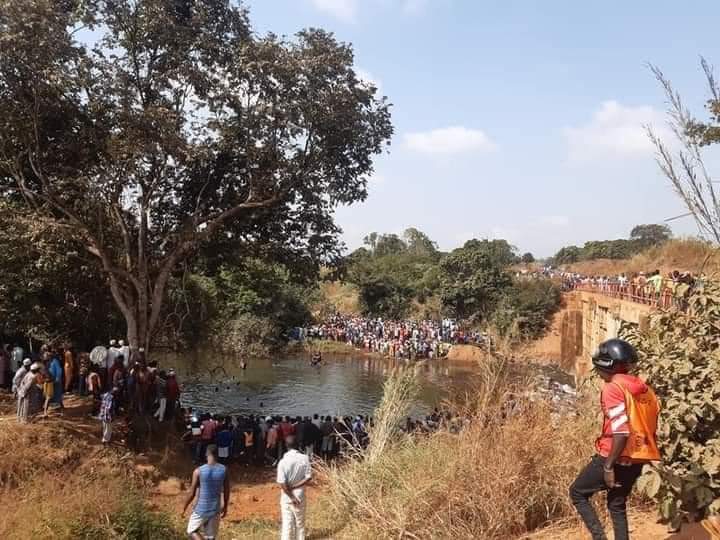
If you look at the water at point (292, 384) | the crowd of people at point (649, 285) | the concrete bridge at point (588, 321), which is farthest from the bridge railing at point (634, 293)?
the water at point (292, 384)

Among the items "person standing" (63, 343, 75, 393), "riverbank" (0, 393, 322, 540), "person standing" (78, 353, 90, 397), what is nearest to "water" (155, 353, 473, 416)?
"person standing" (78, 353, 90, 397)

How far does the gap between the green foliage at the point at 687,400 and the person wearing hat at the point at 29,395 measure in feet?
30.4

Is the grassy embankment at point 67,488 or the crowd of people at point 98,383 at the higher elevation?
the crowd of people at point 98,383

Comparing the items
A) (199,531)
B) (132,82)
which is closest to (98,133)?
(132,82)

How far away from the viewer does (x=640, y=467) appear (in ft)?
14.0

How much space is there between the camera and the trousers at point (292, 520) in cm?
706

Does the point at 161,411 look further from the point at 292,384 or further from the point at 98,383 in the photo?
the point at 292,384

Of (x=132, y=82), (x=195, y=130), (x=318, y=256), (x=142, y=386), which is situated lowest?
(x=142, y=386)

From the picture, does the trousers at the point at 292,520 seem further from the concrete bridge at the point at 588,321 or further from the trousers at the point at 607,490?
the concrete bridge at the point at 588,321

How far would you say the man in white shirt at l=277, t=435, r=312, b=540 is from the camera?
7023mm

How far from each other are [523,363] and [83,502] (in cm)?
564

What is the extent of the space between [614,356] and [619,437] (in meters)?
0.54

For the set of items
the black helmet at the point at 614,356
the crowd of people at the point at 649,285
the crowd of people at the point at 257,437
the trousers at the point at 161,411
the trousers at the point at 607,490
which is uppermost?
the crowd of people at the point at 649,285

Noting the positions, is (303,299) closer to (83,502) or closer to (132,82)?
(132,82)
